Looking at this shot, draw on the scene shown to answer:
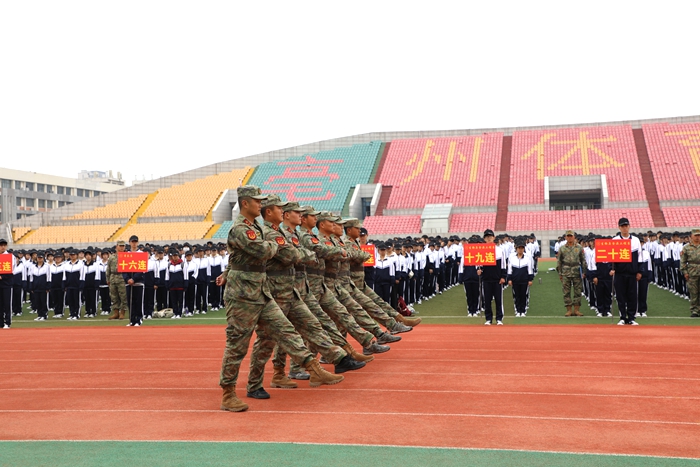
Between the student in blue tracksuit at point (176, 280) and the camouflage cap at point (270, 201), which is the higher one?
the camouflage cap at point (270, 201)

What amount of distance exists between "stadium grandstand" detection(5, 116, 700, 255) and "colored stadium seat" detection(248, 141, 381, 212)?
131 millimetres

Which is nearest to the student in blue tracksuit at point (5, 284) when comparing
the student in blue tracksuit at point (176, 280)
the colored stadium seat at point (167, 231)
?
the student in blue tracksuit at point (176, 280)

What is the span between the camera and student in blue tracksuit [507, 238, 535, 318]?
14.7 m

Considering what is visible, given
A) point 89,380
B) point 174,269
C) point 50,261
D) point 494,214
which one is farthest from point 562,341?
point 494,214

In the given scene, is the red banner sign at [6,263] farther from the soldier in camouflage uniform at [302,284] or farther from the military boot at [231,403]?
the military boot at [231,403]

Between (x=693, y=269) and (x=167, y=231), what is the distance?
112 feet

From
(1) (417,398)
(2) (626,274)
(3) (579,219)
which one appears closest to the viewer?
(1) (417,398)

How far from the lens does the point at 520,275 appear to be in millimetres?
14727

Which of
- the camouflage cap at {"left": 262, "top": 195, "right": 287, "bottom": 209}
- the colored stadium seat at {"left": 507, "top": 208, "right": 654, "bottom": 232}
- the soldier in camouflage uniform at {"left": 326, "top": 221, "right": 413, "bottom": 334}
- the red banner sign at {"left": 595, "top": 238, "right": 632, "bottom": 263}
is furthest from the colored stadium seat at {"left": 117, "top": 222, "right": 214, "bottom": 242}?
the camouflage cap at {"left": 262, "top": 195, "right": 287, "bottom": 209}

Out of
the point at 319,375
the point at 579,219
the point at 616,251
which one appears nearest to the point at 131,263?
the point at 319,375

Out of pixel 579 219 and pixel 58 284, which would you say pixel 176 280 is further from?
pixel 579 219

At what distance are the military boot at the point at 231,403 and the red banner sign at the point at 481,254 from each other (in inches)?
329

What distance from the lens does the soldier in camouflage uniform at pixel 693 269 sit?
551 inches

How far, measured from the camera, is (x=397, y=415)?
582cm
